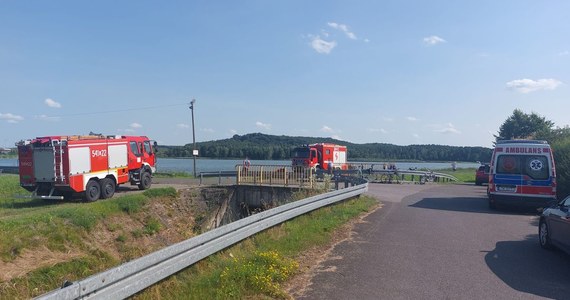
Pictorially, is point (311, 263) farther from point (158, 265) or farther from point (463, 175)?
point (463, 175)

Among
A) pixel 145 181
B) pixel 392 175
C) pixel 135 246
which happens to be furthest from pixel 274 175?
pixel 392 175

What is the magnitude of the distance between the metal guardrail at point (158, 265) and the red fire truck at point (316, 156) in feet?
89.7

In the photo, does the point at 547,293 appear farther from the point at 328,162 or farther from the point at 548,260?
the point at 328,162

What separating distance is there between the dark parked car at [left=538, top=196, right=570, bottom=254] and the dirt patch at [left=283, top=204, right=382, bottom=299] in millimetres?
3796

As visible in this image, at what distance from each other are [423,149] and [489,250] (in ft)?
233

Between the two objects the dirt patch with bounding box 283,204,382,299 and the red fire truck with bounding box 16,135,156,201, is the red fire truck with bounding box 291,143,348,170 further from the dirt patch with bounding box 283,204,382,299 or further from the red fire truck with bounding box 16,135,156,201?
the dirt patch with bounding box 283,204,382,299

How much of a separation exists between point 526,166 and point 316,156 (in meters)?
22.4

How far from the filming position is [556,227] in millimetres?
8867

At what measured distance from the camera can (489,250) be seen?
9.20 m

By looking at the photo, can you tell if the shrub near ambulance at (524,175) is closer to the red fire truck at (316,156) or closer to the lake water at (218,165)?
the lake water at (218,165)

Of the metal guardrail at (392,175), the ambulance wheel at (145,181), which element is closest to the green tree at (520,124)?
the metal guardrail at (392,175)

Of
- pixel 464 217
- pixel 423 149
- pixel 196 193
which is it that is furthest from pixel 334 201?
pixel 423 149

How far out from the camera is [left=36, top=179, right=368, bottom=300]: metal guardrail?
187 inches

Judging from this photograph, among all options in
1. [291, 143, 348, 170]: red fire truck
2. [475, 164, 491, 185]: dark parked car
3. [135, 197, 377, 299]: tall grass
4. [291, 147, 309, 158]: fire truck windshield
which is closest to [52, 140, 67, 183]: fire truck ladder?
[135, 197, 377, 299]: tall grass
